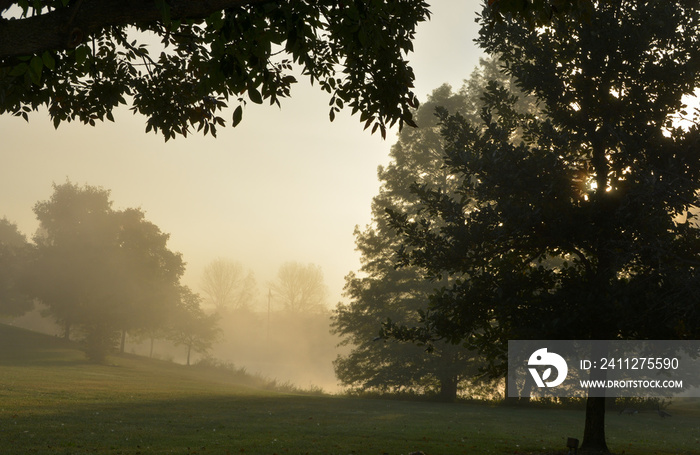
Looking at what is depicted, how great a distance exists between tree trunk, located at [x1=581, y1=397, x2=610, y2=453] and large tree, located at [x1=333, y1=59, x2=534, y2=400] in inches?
717

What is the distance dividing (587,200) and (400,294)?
929 inches

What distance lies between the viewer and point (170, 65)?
9.57 meters

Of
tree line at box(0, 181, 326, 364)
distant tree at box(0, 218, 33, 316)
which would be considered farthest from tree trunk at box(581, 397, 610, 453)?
distant tree at box(0, 218, 33, 316)

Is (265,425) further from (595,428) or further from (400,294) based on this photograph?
(400,294)

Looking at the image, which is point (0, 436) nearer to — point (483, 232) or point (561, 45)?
point (483, 232)

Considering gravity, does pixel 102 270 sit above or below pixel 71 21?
above

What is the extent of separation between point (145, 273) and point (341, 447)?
1509 inches

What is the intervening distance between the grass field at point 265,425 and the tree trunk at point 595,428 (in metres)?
0.89

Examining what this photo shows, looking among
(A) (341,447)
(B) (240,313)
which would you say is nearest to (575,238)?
(A) (341,447)

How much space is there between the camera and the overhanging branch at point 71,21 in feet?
16.9

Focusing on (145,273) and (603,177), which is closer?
(603,177)

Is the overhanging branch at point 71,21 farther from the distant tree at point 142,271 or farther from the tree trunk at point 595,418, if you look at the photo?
the distant tree at point 142,271

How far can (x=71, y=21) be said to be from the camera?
16.8ft

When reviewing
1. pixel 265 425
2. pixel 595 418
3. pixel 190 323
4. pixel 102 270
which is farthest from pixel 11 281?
pixel 595 418
